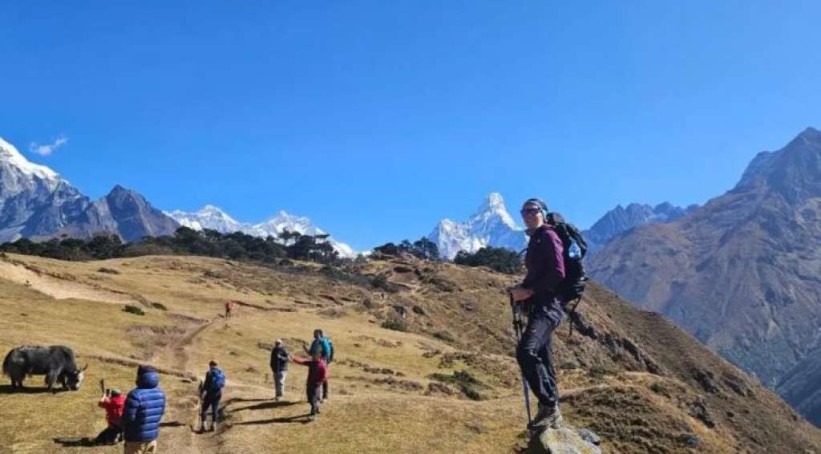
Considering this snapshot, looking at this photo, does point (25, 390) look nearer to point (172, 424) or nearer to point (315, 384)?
point (172, 424)

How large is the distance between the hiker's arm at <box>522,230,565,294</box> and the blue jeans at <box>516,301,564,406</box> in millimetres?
431

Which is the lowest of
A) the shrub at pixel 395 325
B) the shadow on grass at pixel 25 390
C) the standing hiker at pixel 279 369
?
the shadow on grass at pixel 25 390

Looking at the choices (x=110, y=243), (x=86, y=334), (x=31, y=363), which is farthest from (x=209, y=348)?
(x=110, y=243)

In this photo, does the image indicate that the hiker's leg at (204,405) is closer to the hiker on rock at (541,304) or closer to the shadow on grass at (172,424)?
the shadow on grass at (172,424)

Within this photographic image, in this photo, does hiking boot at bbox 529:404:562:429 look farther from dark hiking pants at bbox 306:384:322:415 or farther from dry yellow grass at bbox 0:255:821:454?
dark hiking pants at bbox 306:384:322:415

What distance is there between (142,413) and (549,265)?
8.57 metres

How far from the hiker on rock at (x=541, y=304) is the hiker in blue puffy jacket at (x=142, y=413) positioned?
7390mm

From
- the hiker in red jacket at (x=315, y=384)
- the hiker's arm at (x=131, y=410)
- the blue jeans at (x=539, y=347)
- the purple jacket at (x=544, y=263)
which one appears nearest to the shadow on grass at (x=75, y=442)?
the hiker in red jacket at (x=315, y=384)

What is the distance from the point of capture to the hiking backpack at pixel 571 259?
13.2 meters

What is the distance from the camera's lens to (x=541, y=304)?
516 inches

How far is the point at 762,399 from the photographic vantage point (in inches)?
5118

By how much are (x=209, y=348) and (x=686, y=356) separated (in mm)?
118025

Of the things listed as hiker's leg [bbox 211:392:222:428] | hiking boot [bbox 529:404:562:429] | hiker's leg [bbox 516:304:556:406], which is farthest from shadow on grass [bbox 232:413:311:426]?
hiker's leg [bbox 516:304:556:406]

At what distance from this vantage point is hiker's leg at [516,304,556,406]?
508 inches
